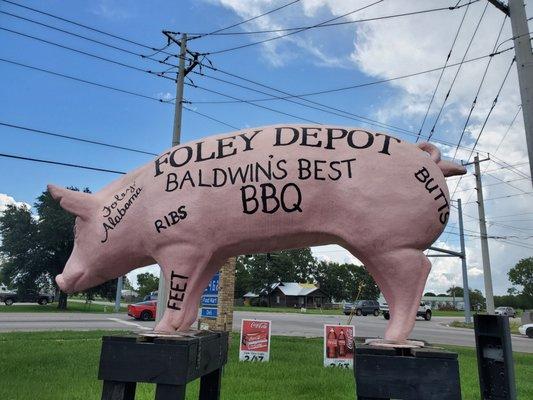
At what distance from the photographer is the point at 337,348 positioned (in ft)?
35.2

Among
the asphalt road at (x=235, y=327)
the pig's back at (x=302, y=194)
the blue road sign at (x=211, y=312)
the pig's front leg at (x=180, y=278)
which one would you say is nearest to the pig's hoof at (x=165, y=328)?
the pig's front leg at (x=180, y=278)

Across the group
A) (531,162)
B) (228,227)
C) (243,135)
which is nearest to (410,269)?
(228,227)

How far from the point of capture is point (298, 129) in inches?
156

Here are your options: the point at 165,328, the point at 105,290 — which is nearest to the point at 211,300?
the point at 165,328

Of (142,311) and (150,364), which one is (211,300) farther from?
(142,311)

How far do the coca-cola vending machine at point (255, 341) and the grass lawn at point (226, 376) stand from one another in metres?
0.28

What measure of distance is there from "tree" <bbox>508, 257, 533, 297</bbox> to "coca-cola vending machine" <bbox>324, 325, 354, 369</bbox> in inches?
2748

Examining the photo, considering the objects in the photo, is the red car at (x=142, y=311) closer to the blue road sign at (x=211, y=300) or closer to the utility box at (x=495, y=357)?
the blue road sign at (x=211, y=300)

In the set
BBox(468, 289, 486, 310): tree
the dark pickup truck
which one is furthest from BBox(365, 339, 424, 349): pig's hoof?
BBox(468, 289, 486, 310): tree

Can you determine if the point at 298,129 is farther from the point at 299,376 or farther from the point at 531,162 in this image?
the point at 299,376

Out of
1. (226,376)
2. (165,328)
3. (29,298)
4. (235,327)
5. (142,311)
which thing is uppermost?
(29,298)

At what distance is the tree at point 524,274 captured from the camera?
6962cm

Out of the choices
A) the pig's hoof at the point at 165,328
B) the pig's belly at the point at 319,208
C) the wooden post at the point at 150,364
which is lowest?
the wooden post at the point at 150,364

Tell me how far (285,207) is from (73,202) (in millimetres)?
2129
